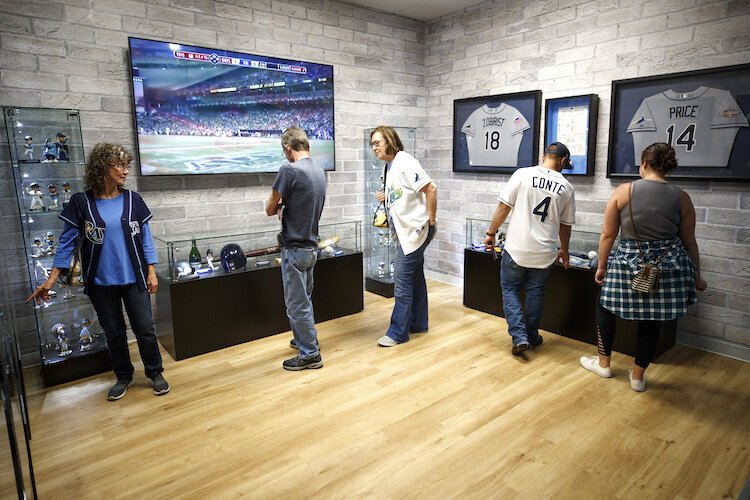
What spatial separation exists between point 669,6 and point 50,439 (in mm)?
4746

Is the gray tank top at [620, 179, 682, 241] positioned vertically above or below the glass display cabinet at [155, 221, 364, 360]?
above

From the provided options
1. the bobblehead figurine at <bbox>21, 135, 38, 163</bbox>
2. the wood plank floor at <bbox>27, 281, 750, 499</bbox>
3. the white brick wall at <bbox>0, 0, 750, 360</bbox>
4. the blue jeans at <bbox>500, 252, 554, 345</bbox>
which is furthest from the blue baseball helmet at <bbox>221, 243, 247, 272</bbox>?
the blue jeans at <bbox>500, 252, 554, 345</bbox>

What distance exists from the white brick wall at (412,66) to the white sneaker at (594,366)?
0.98 metres

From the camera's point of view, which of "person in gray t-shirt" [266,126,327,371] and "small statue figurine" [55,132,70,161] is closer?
"person in gray t-shirt" [266,126,327,371]

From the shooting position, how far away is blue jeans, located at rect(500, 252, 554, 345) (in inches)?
134

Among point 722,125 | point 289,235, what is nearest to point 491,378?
point 289,235

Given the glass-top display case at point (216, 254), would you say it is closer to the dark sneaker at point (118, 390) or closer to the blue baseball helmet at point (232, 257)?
the blue baseball helmet at point (232, 257)

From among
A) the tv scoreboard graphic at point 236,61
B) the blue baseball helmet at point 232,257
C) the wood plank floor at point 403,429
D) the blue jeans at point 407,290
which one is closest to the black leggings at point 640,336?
the wood plank floor at point 403,429

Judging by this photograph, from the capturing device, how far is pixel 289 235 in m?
3.07

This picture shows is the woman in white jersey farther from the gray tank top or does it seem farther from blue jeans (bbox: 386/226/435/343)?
the gray tank top

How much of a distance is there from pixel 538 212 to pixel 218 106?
2577 millimetres

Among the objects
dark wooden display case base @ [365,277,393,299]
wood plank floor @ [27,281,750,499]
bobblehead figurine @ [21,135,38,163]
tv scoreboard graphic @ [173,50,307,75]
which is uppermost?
tv scoreboard graphic @ [173,50,307,75]

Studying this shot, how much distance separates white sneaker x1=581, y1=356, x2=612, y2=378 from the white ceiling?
Result: 3.47 m

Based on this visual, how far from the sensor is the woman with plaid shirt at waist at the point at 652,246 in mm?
2680
